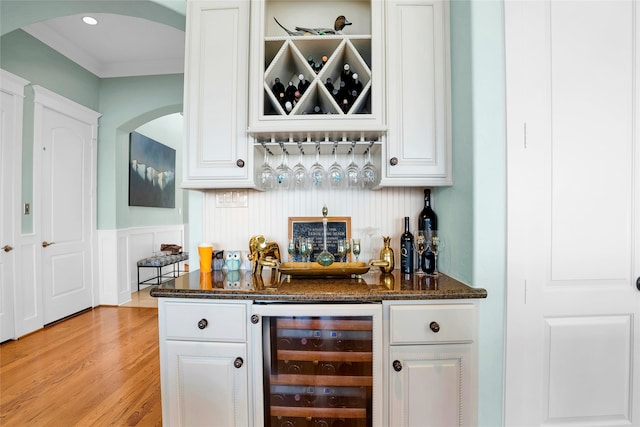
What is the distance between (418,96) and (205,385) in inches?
70.7

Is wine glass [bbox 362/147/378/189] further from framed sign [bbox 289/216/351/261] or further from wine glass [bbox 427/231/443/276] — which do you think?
wine glass [bbox 427/231/443/276]

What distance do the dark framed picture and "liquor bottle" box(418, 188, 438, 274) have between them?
4.17 metres

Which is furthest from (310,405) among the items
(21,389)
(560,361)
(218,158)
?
(21,389)

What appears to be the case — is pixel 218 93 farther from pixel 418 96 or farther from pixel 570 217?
pixel 570 217

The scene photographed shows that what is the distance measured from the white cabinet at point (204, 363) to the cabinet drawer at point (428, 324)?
27.4 inches

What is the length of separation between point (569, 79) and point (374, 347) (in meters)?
1.54

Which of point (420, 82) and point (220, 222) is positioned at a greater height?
point (420, 82)

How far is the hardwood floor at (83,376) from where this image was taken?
175 centimetres

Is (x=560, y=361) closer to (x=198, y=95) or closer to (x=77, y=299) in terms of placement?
(x=198, y=95)

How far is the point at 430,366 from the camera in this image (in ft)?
4.17

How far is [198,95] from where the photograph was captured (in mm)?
1573

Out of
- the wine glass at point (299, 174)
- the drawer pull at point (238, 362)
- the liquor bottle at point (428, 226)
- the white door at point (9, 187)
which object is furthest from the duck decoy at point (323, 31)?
the white door at point (9, 187)

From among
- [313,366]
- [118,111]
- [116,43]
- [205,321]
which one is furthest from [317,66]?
[118,111]

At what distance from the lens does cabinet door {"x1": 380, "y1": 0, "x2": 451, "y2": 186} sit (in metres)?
1.51
